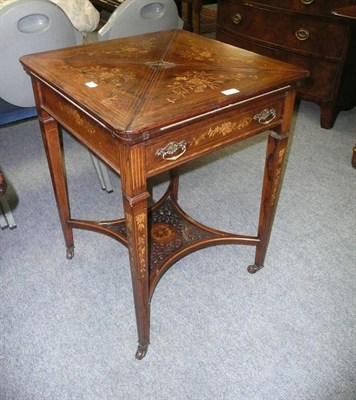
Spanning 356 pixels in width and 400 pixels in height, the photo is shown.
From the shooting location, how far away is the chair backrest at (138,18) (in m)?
1.69

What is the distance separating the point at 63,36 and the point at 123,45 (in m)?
0.48

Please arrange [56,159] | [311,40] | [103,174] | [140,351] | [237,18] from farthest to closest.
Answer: [237,18] → [311,40] → [103,174] → [56,159] → [140,351]

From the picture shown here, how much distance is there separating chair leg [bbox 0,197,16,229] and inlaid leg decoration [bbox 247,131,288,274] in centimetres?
104

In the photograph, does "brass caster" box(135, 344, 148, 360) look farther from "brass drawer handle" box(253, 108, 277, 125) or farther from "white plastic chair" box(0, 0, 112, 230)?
"white plastic chair" box(0, 0, 112, 230)

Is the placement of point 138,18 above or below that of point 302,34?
above

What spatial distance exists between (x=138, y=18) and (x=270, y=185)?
989 millimetres

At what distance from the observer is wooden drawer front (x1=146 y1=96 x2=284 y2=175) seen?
0.91 m

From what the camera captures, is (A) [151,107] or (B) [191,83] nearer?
(A) [151,107]

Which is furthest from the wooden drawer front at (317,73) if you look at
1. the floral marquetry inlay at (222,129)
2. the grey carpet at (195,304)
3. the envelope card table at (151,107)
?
the floral marquetry inlay at (222,129)

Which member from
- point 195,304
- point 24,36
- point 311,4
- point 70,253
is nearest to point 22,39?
point 24,36

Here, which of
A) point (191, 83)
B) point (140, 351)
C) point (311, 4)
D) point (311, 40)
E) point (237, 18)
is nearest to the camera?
point (191, 83)

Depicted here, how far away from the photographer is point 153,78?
105 cm

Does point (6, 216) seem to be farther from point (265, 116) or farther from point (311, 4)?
point (311, 4)

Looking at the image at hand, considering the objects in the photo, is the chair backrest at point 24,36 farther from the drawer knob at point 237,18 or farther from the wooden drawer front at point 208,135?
the drawer knob at point 237,18
